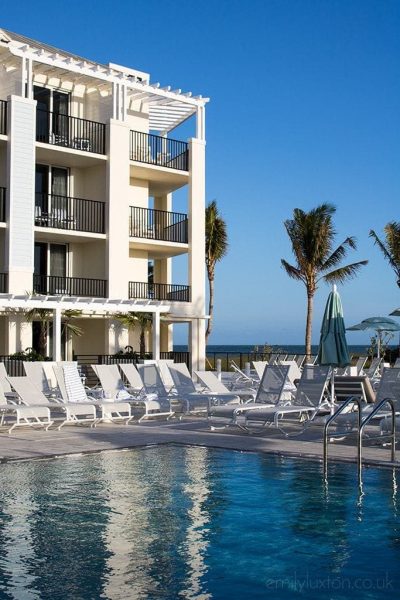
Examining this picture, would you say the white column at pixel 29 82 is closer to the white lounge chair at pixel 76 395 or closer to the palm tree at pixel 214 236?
the white lounge chair at pixel 76 395

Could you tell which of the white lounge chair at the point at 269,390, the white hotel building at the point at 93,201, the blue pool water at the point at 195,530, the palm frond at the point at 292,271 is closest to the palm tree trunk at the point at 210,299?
the palm frond at the point at 292,271

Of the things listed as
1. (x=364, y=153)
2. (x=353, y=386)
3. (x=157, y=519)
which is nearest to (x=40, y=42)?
(x=364, y=153)

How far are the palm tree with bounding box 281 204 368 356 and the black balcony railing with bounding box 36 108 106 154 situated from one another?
1313cm

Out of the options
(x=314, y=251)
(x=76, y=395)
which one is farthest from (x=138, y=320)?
(x=76, y=395)

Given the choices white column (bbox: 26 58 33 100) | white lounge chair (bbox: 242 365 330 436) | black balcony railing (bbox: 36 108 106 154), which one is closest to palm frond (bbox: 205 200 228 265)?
black balcony railing (bbox: 36 108 106 154)

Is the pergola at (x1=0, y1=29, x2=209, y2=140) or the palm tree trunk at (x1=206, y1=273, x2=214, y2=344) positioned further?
the palm tree trunk at (x1=206, y1=273, x2=214, y2=344)

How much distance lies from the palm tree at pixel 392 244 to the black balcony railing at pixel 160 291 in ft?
32.4

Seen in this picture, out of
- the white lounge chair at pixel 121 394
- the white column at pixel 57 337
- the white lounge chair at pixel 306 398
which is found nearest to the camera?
the white lounge chair at pixel 306 398

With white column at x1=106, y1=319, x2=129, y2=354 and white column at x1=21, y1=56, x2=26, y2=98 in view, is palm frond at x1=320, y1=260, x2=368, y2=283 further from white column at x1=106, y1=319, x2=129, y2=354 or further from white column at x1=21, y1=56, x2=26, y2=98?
white column at x1=21, y1=56, x2=26, y2=98

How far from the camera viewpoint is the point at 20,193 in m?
28.5

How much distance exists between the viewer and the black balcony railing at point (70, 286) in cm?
2986

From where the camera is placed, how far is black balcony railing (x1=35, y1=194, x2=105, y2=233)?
98.4 feet

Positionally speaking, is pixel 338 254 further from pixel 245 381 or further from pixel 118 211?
pixel 245 381

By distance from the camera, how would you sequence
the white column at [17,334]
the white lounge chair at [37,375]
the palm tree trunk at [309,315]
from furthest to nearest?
the palm tree trunk at [309,315] < the white column at [17,334] < the white lounge chair at [37,375]
